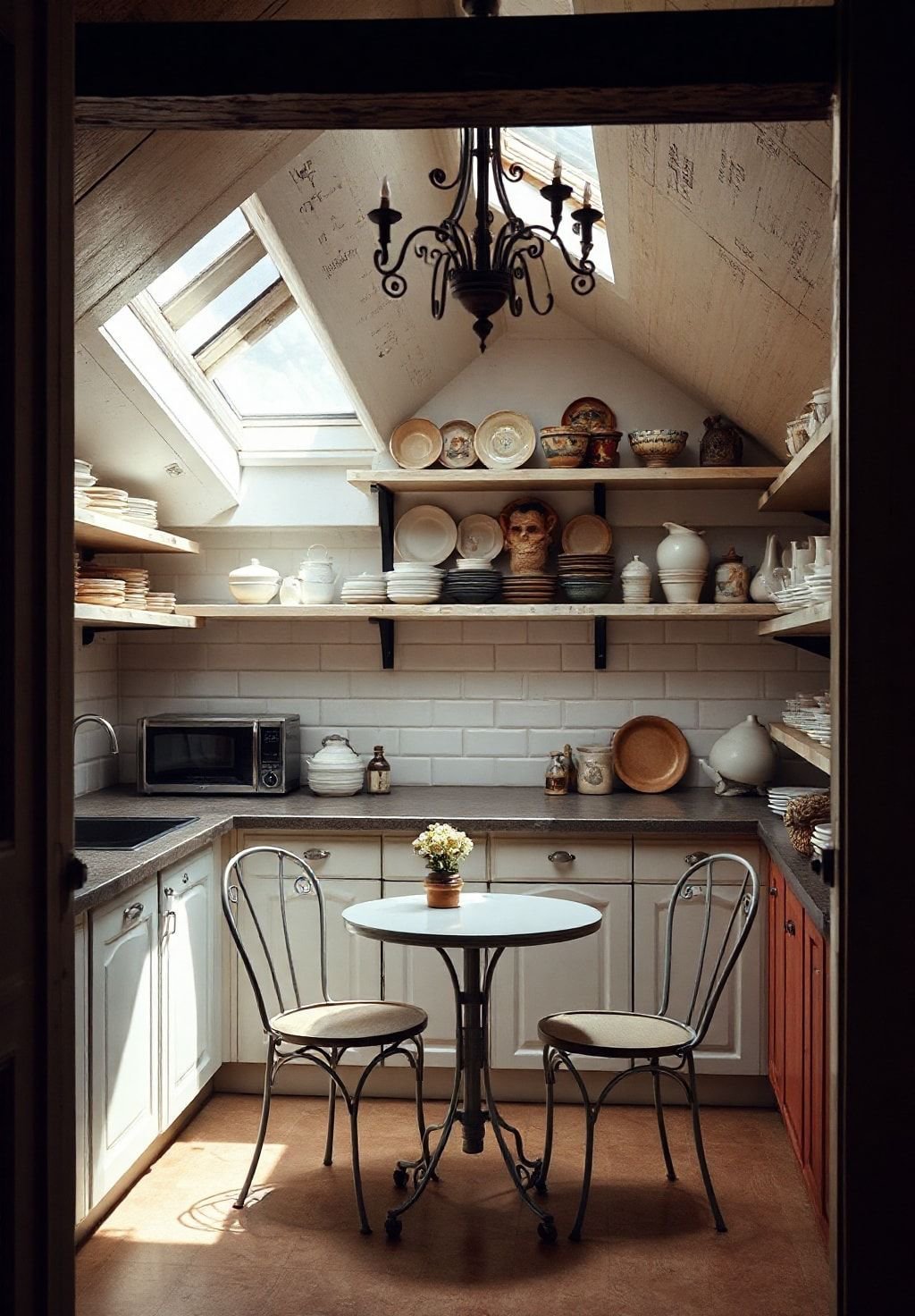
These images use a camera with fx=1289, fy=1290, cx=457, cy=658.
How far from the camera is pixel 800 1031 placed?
10.6ft

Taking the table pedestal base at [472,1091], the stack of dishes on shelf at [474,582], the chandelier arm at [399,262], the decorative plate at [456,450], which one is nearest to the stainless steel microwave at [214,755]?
the stack of dishes on shelf at [474,582]

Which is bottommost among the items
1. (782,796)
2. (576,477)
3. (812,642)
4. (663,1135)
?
(663,1135)

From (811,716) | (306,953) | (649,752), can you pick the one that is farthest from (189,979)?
(811,716)

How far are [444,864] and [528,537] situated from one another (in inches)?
60.3

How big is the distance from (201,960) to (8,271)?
2719 millimetres

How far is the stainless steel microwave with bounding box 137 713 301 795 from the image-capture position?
4410mm

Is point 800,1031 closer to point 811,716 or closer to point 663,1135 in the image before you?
point 663,1135

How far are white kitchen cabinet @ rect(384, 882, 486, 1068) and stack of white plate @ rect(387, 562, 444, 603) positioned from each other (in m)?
0.98

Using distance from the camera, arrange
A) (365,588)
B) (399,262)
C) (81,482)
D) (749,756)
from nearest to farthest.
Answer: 1. (399,262)
2. (81,482)
3. (749,756)
4. (365,588)

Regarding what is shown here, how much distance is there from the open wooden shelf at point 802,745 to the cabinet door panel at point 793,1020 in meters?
0.36

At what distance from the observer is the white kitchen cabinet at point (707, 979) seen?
12.9 ft

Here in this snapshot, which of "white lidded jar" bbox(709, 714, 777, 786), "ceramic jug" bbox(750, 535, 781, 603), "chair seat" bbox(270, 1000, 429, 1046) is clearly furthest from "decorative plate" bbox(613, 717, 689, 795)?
"chair seat" bbox(270, 1000, 429, 1046)

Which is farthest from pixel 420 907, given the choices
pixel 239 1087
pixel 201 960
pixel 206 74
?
pixel 206 74

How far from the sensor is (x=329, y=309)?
379cm
